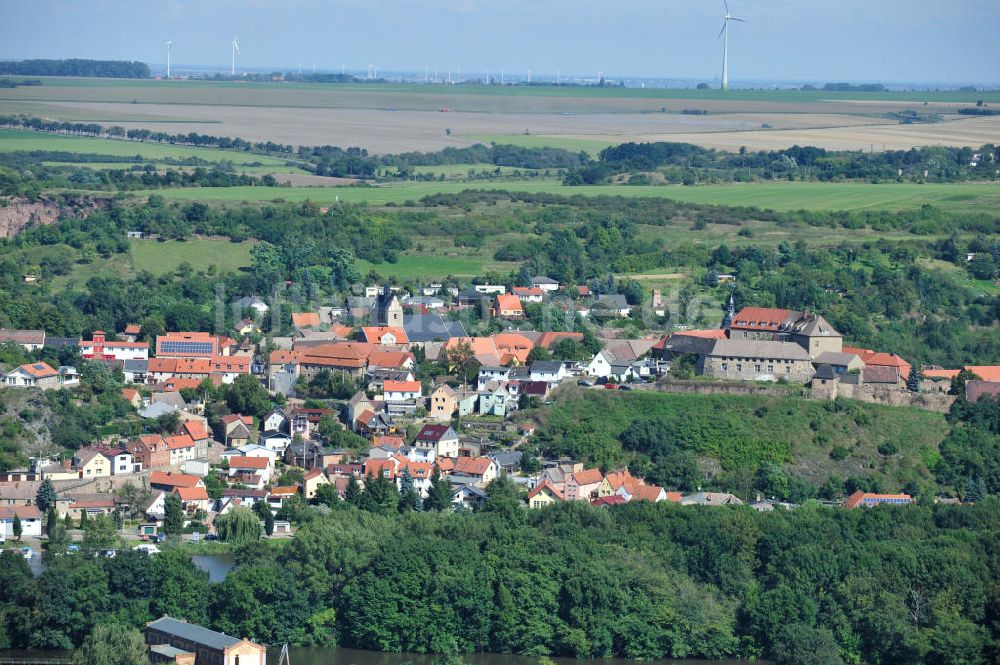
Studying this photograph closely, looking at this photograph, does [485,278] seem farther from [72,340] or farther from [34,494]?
[34,494]

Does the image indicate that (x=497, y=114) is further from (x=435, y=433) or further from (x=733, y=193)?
(x=435, y=433)

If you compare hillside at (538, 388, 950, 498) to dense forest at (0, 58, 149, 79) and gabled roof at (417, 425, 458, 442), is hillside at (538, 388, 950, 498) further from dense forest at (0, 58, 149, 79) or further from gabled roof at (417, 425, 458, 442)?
dense forest at (0, 58, 149, 79)

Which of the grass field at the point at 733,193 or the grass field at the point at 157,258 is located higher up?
the grass field at the point at 733,193

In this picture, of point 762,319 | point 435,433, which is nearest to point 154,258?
point 762,319

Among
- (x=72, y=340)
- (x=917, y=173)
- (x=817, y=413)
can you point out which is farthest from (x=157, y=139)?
(x=817, y=413)

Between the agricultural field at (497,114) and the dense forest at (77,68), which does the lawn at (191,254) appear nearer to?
the agricultural field at (497,114)

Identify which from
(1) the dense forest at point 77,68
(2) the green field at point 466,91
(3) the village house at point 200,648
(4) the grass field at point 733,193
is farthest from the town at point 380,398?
(1) the dense forest at point 77,68
